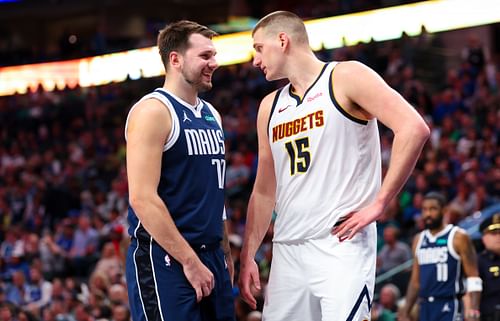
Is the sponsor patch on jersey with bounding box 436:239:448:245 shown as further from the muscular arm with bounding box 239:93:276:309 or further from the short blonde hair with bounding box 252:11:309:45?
the short blonde hair with bounding box 252:11:309:45

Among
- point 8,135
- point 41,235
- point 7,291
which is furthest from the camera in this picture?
point 8,135

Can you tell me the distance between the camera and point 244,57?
80.3 ft

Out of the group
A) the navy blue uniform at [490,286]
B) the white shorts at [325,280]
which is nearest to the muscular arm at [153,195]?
the white shorts at [325,280]

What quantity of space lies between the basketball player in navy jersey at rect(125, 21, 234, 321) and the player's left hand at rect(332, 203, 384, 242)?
0.73 metres

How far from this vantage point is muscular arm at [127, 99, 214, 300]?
532 centimetres

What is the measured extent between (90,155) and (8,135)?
12.1ft

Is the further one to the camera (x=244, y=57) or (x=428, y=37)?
(x=244, y=57)

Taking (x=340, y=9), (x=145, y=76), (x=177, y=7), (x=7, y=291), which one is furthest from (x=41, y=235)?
(x=177, y=7)

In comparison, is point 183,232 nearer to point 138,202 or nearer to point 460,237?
point 138,202

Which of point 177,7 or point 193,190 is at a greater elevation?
point 177,7

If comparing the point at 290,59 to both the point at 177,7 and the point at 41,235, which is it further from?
the point at 177,7

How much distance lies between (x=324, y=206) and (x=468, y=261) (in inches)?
177

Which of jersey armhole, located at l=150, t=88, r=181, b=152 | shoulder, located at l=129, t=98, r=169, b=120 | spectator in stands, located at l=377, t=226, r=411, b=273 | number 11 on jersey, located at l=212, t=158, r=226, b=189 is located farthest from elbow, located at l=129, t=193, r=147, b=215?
spectator in stands, located at l=377, t=226, r=411, b=273

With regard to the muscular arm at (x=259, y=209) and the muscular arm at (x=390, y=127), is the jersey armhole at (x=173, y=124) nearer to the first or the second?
the muscular arm at (x=259, y=209)
